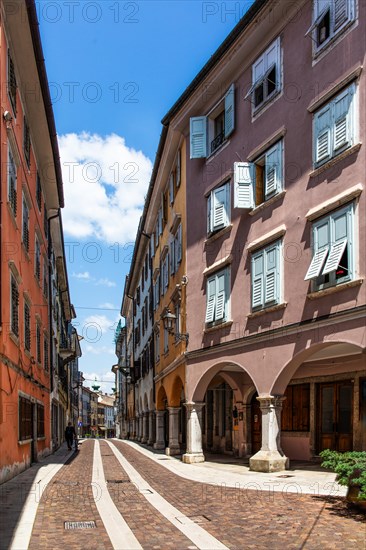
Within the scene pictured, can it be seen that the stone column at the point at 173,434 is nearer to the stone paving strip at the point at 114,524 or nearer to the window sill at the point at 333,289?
the stone paving strip at the point at 114,524

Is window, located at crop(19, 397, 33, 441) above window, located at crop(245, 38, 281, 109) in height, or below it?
below

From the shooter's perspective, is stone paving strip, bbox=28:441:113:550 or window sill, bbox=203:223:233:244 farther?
window sill, bbox=203:223:233:244

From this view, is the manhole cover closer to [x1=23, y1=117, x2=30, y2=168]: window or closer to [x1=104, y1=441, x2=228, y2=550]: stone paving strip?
[x1=104, y1=441, x2=228, y2=550]: stone paving strip

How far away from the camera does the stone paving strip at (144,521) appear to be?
8.11m

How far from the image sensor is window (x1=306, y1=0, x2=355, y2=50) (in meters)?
14.1

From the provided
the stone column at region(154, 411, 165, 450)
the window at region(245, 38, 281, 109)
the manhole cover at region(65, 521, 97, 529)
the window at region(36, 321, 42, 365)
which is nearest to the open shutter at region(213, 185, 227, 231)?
the window at region(245, 38, 281, 109)

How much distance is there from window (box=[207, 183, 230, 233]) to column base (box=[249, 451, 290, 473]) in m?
7.41

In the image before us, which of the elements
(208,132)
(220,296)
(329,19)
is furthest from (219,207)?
(329,19)

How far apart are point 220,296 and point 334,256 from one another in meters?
6.41

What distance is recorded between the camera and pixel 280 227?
1633 centimetres

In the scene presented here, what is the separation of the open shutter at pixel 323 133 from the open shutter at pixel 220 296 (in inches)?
233

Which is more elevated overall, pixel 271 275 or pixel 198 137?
pixel 198 137

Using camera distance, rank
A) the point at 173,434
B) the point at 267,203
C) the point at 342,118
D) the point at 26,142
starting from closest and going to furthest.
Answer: the point at 342,118 → the point at 267,203 → the point at 26,142 → the point at 173,434

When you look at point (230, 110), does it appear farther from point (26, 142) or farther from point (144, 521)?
point (144, 521)
